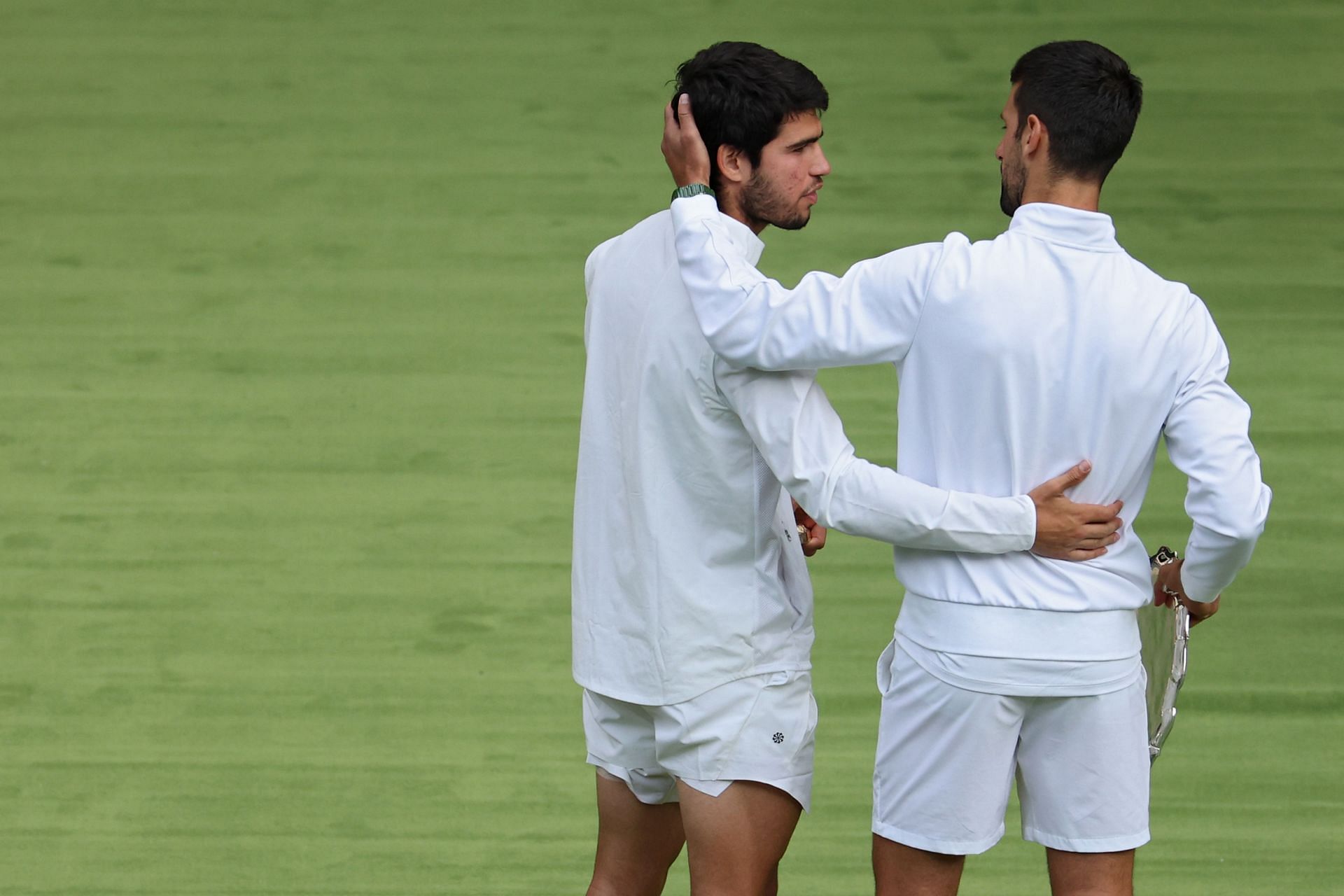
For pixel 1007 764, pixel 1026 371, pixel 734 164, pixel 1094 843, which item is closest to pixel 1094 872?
pixel 1094 843

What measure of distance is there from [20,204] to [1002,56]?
8.35 ft

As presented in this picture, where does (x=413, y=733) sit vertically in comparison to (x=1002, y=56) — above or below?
below

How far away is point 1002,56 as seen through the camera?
153 inches

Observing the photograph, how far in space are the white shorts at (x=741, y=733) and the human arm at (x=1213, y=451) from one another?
589 millimetres

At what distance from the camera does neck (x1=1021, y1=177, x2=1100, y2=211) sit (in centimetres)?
201

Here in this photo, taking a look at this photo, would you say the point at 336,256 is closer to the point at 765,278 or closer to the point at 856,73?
the point at 856,73

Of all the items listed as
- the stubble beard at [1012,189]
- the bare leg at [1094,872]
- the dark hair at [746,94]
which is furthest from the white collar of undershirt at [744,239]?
the bare leg at [1094,872]

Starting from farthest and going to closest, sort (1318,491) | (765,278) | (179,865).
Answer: (1318,491)
(179,865)
(765,278)

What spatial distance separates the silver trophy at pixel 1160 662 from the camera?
7.33 feet

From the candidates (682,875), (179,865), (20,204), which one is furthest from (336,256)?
(682,875)

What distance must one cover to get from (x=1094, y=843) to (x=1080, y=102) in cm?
100

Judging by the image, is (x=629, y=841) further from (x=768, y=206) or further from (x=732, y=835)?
(x=768, y=206)

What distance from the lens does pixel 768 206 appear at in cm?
218

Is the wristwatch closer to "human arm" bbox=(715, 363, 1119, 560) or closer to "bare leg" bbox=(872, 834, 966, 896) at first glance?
"human arm" bbox=(715, 363, 1119, 560)
